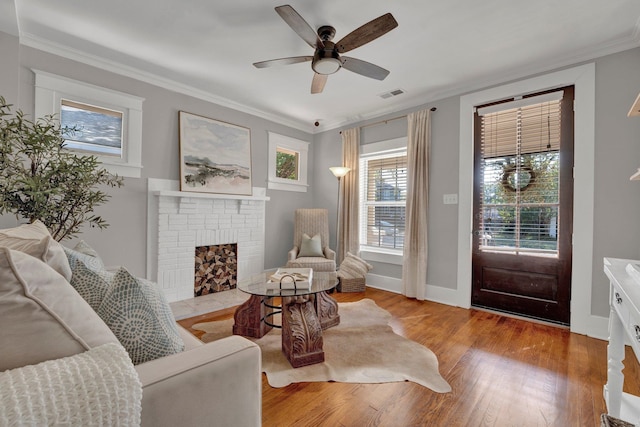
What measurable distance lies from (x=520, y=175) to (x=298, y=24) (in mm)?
2599

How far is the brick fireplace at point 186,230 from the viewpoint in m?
3.14

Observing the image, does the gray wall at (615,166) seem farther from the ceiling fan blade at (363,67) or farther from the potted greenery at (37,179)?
the potted greenery at (37,179)

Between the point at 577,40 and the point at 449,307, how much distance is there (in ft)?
9.02

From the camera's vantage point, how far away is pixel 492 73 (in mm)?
2914

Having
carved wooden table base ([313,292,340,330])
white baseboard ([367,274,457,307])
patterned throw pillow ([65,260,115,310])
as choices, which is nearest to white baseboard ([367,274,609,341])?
white baseboard ([367,274,457,307])

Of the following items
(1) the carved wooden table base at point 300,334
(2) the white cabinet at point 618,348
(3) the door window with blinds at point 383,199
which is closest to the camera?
(2) the white cabinet at point 618,348

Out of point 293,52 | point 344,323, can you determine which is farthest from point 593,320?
point 293,52

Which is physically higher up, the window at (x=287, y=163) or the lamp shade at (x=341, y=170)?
the window at (x=287, y=163)

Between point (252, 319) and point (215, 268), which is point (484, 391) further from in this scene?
point (215, 268)

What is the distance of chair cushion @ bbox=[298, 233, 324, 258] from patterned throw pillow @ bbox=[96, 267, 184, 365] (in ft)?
10.3

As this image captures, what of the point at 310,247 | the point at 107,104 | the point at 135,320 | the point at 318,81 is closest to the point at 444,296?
the point at 310,247

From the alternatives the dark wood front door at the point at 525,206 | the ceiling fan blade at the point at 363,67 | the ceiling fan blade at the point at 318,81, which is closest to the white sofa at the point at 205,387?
the ceiling fan blade at the point at 363,67

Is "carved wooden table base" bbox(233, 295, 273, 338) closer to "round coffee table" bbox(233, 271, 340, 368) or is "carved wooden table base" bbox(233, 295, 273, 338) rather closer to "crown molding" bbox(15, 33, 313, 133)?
"round coffee table" bbox(233, 271, 340, 368)

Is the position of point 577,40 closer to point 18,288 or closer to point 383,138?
point 383,138
